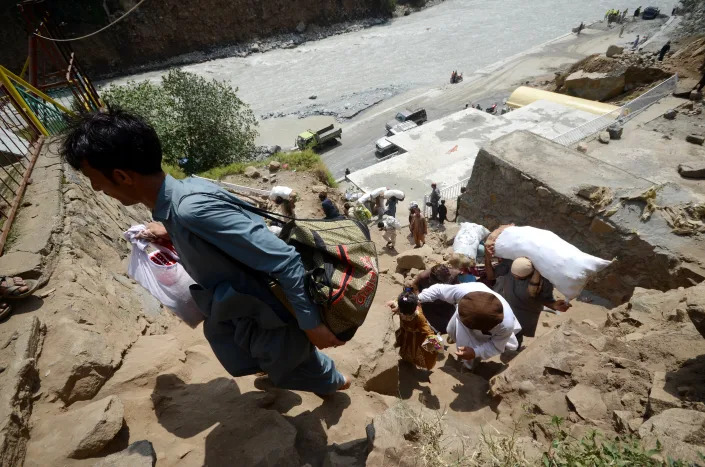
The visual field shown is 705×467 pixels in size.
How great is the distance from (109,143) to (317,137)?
16885 millimetres

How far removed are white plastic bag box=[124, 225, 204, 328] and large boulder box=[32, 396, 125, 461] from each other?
63cm

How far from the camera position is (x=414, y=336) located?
334 cm

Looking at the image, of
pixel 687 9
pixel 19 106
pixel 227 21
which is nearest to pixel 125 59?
pixel 227 21

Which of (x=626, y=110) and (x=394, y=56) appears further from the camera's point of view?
(x=394, y=56)

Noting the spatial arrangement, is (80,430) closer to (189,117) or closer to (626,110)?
(189,117)

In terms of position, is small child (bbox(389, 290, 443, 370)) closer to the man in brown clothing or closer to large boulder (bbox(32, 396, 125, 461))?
large boulder (bbox(32, 396, 125, 461))

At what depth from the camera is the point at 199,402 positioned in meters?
2.47

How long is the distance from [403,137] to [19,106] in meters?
12.6

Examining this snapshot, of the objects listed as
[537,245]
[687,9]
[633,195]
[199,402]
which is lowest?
[687,9]

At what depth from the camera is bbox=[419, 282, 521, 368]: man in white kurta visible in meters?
3.18

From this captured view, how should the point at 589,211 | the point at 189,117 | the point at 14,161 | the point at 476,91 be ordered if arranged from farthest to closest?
the point at 476,91, the point at 189,117, the point at 589,211, the point at 14,161

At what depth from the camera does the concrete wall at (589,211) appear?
4.86 m

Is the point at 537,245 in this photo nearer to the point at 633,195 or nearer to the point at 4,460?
the point at 633,195

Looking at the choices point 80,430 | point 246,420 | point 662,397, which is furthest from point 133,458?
point 662,397
